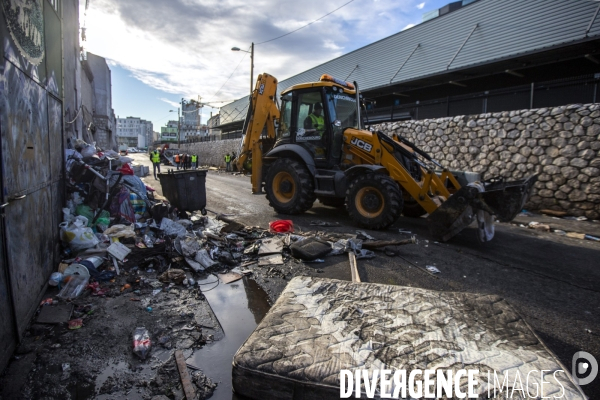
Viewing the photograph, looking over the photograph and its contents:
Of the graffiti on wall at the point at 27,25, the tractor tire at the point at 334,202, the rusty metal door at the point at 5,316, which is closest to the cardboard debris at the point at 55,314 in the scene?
the rusty metal door at the point at 5,316

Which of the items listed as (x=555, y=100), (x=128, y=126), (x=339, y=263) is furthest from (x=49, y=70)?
(x=128, y=126)

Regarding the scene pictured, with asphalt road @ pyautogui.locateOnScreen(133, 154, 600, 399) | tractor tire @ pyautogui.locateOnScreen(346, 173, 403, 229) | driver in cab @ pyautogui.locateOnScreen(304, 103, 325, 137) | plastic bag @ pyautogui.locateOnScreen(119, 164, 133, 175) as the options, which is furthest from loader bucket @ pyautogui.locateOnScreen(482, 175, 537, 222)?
plastic bag @ pyautogui.locateOnScreen(119, 164, 133, 175)

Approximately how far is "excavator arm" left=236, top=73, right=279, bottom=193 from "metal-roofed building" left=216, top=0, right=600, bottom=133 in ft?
8.33

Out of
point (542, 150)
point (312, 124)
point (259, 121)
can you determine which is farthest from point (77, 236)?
point (542, 150)

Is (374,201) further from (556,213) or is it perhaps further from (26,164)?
(556,213)

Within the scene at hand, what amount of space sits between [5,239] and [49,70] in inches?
105

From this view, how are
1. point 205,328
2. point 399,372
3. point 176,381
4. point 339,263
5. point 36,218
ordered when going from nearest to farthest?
point 399,372, point 176,381, point 205,328, point 36,218, point 339,263

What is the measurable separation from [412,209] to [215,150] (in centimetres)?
2981

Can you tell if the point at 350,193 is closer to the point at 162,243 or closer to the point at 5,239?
the point at 162,243

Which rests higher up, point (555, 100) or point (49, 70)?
point (555, 100)

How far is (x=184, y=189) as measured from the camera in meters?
6.87

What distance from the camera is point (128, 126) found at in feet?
392

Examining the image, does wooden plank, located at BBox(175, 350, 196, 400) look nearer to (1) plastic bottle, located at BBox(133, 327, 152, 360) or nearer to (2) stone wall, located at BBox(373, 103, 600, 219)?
(1) plastic bottle, located at BBox(133, 327, 152, 360)

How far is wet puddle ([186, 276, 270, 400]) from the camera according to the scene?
232cm
